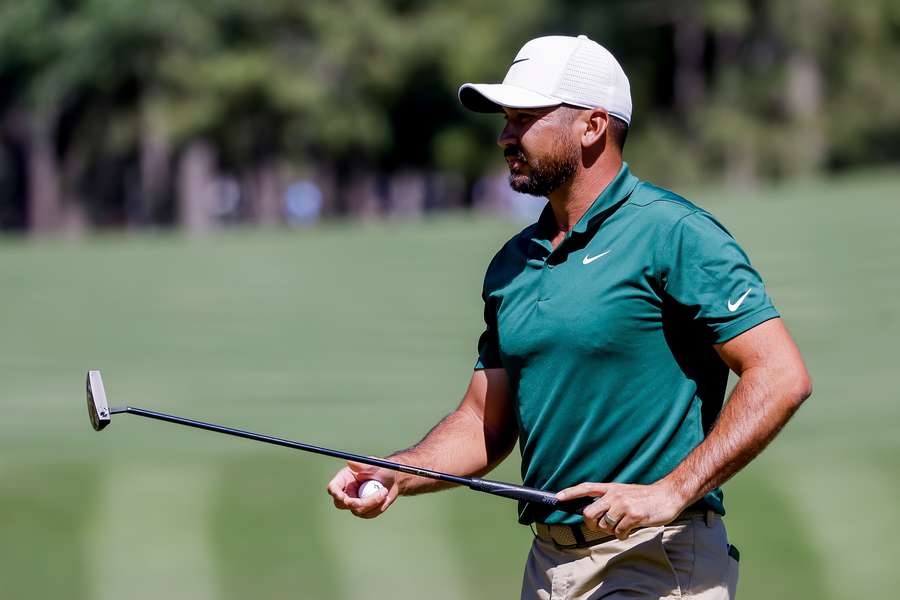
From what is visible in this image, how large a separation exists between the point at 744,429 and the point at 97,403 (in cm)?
148

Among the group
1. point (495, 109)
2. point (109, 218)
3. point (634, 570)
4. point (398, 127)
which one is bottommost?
point (109, 218)

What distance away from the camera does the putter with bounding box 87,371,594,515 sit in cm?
328

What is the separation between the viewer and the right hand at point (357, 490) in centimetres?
349

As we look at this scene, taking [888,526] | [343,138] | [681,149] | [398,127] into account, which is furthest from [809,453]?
[398,127]

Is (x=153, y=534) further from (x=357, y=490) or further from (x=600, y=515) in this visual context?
(x=600, y=515)

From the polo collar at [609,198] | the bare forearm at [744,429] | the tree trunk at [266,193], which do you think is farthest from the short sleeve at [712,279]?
the tree trunk at [266,193]

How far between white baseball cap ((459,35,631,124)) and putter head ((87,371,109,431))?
111 centimetres

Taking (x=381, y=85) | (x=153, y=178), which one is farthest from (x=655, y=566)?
(x=153, y=178)

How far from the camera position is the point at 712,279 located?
10.4 ft

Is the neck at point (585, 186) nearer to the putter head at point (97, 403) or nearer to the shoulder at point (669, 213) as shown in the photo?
the shoulder at point (669, 213)

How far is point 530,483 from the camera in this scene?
354 cm

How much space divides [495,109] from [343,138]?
3252 centimetres

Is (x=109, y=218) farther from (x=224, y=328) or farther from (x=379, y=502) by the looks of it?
(x=379, y=502)

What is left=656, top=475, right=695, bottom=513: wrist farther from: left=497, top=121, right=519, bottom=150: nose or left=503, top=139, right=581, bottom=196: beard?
left=497, top=121, right=519, bottom=150: nose
